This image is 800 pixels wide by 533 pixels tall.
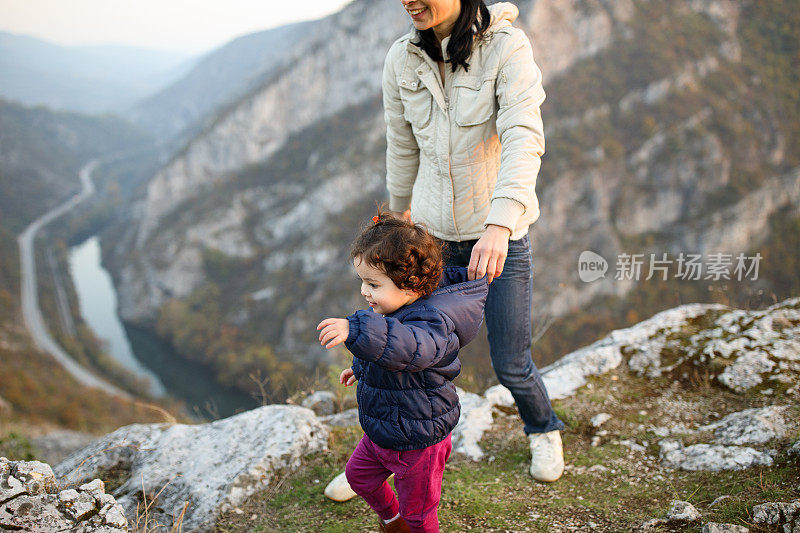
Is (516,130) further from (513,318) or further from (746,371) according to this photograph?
(746,371)

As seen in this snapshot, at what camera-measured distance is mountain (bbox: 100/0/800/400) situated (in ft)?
161

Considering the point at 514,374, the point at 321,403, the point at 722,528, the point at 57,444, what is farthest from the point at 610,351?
the point at 57,444

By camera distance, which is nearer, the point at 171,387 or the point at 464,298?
the point at 464,298

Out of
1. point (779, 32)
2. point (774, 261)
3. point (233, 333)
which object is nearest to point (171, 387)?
point (233, 333)

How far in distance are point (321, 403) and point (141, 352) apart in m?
52.0

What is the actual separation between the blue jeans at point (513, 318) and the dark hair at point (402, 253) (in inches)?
19.6

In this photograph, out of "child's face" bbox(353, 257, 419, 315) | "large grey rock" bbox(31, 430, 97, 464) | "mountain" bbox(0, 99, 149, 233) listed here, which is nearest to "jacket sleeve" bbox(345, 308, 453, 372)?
"child's face" bbox(353, 257, 419, 315)

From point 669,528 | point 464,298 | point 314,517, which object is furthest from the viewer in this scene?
point 314,517

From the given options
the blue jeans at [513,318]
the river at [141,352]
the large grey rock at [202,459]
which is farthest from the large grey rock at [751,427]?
the river at [141,352]

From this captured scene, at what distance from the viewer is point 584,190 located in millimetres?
53625

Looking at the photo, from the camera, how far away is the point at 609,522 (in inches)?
87.4

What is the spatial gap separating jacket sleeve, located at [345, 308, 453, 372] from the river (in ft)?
109

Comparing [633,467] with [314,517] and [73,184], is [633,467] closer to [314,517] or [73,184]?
[314,517]

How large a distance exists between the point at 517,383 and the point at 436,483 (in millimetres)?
744
